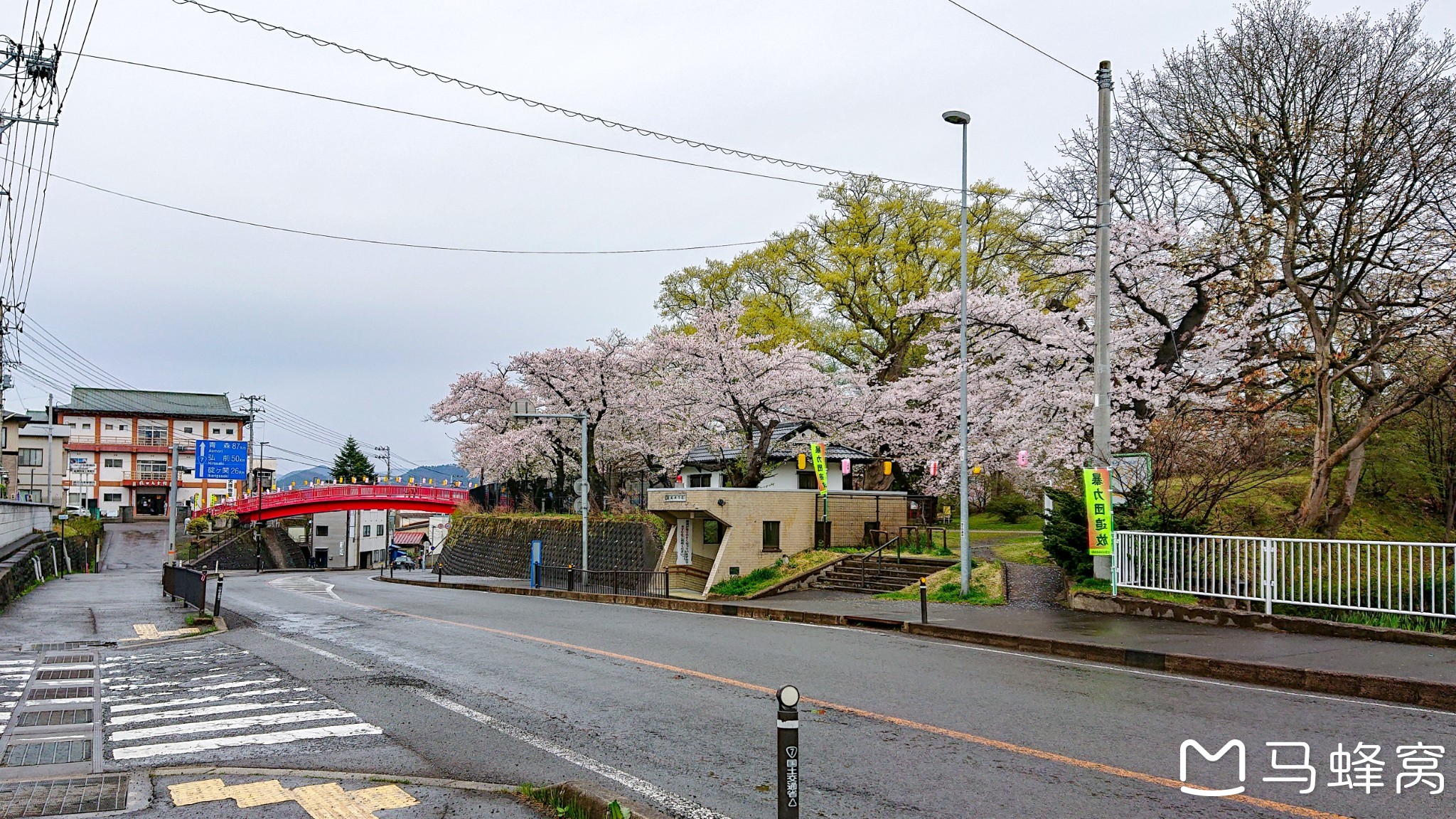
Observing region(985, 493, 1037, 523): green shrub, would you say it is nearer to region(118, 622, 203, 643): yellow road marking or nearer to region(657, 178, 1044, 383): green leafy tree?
region(657, 178, 1044, 383): green leafy tree

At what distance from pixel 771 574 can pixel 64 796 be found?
76.3 feet

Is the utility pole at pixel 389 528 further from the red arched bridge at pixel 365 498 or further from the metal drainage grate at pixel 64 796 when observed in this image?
the metal drainage grate at pixel 64 796

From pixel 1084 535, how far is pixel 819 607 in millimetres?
6134

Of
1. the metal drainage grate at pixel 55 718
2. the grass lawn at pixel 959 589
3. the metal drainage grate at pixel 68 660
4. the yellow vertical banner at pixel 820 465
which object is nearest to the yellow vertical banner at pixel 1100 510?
the grass lawn at pixel 959 589

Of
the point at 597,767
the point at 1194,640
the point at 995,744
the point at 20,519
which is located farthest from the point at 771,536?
the point at 20,519

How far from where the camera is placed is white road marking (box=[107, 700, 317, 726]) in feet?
30.2

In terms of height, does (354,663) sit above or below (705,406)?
below

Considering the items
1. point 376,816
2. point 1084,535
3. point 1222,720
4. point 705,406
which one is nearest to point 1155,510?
point 1084,535

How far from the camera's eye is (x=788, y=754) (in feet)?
14.6

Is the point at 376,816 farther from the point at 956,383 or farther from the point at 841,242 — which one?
the point at 841,242

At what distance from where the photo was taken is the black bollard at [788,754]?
4371mm

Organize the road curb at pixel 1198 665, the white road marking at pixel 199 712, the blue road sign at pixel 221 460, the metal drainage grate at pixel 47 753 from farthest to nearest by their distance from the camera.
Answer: the blue road sign at pixel 221 460 → the road curb at pixel 1198 665 → the white road marking at pixel 199 712 → the metal drainage grate at pixel 47 753

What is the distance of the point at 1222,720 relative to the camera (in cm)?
826

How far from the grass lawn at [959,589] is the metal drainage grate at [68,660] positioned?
15228mm
